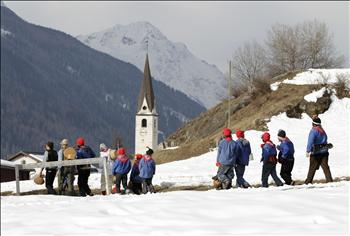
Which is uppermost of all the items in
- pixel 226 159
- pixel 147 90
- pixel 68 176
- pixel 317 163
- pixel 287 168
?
pixel 147 90

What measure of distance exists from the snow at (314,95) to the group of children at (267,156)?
95.3ft

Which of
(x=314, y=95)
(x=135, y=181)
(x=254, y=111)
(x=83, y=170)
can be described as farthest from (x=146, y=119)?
(x=83, y=170)

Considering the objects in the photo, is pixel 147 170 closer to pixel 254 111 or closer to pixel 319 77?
pixel 254 111

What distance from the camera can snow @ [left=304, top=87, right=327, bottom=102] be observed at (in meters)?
46.5

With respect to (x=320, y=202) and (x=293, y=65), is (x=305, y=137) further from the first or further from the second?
(x=320, y=202)

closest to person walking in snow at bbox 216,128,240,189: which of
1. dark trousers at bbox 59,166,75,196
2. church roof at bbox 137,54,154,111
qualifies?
dark trousers at bbox 59,166,75,196

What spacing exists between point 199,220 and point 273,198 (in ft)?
8.14

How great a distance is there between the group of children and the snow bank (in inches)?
174

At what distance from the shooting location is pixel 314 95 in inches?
1849

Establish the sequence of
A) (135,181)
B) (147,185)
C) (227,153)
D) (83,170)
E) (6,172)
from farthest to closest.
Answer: (6,172)
(135,181)
(147,185)
(83,170)
(227,153)

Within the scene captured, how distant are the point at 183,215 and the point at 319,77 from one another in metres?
40.8

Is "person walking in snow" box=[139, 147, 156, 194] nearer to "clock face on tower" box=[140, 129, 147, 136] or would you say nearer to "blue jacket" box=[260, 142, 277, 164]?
"blue jacket" box=[260, 142, 277, 164]

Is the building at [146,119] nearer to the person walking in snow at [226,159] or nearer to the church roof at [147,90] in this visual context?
the church roof at [147,90]

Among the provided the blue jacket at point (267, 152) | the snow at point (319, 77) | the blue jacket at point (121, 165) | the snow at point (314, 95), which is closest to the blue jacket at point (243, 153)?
the blue jacket at point (267, 152)
